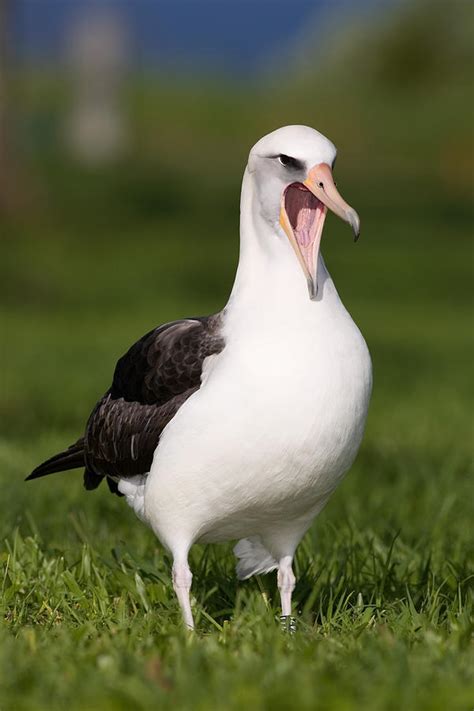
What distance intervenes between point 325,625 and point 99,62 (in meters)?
27.8

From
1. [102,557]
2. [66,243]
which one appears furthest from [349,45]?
[102,557]

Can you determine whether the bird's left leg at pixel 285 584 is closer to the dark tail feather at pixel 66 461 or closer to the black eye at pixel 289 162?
the dark tail feather at pixel 66 461

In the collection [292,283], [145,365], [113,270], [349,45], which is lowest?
[113,270]

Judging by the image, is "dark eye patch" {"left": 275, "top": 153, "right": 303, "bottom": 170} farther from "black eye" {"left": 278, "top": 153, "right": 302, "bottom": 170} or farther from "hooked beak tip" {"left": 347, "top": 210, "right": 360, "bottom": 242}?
"hooked beak tip" {"left": 347, "top": 210, "right": 360, "bottom": 242}

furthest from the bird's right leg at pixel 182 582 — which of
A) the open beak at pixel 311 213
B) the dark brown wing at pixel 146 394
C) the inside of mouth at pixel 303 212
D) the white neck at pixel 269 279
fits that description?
the inside of mouth at pixel 303 212

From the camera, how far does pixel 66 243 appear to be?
62.3 ft

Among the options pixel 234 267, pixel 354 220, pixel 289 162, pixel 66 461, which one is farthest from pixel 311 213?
pixel 234 267

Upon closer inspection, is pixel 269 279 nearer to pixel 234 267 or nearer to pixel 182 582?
pixel 182 582

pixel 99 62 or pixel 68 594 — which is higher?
Answer: pixel 99 62

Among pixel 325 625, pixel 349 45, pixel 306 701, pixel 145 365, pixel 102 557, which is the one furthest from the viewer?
pixel 349 45

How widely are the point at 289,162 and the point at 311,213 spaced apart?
0.83 feet

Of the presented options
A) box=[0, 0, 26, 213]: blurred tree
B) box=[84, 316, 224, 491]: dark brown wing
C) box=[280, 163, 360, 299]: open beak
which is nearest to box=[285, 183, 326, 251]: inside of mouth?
box=[280, 163, 360, 299]: open beak

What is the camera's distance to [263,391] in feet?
12.6

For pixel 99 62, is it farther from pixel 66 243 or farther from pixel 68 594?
pixel 68 594
